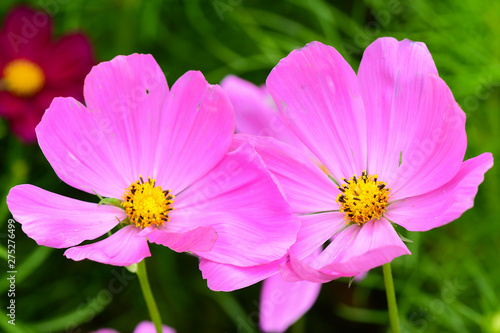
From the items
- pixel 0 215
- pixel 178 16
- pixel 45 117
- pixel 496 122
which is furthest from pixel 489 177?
pixel 45 117

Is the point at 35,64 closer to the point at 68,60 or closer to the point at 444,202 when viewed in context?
the point at 68,60

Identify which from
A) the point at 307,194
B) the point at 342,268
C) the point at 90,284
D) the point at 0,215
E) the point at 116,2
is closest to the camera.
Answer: the point at 342,268

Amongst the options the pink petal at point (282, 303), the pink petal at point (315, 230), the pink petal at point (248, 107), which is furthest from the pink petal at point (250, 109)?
the pink petal at point (315, 230)

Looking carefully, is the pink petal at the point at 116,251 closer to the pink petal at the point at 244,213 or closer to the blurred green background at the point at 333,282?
the pink petal at the point at 244,213

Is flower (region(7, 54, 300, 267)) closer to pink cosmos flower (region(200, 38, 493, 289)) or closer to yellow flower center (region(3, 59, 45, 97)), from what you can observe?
pink cosmos flower (region(200, 38, 493, 289))

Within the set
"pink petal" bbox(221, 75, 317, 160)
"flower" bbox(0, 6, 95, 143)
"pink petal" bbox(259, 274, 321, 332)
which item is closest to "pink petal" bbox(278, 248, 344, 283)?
"pink petal" bbox(259, 274, 321, 332)

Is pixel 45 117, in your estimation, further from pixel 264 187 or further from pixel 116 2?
pixel 116 2
